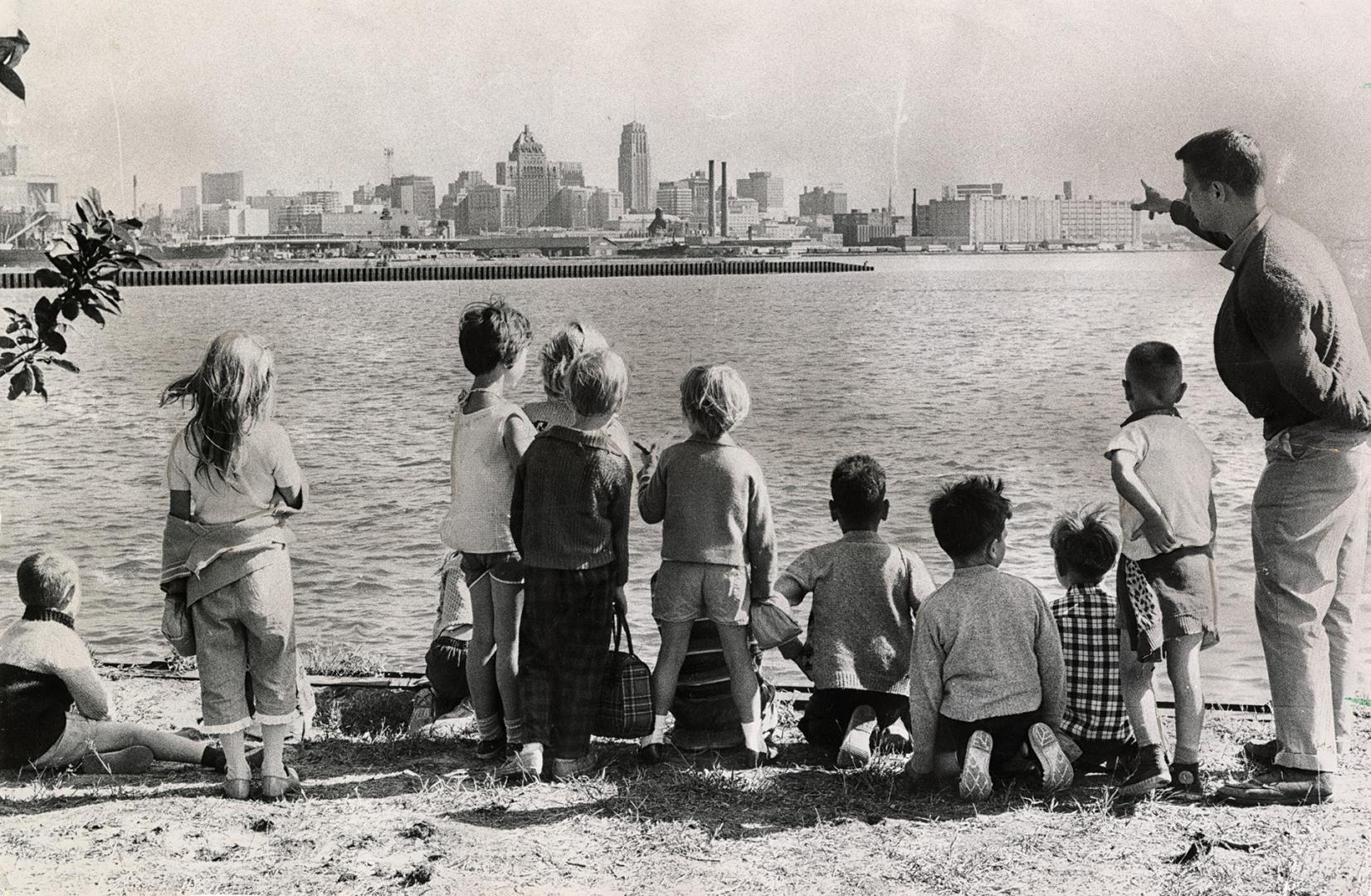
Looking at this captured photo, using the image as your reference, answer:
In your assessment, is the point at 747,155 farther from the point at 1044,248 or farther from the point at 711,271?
the point at 711,271

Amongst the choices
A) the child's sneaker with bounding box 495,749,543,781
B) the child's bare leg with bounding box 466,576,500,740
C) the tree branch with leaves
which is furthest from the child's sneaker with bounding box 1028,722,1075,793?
the tree branch with leaves

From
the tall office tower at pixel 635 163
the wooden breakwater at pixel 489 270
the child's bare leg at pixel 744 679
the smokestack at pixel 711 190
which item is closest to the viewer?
the child's bare leg at pixel 744 679

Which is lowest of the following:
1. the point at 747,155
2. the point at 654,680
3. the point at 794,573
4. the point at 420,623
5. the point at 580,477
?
the point at 420,623

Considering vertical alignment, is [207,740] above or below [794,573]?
below

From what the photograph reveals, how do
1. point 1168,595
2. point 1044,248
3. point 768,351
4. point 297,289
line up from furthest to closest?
point 297,289 → point 768,351 → point 1044,248 → point 1168,595

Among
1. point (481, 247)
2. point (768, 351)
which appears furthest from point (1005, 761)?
point (481, 247)

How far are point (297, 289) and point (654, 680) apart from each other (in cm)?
7002

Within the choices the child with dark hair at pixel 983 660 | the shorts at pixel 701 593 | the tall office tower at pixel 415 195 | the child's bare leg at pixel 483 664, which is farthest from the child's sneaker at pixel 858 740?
the tall office tower at pixel 415 195

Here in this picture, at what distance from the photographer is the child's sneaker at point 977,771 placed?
355 cm

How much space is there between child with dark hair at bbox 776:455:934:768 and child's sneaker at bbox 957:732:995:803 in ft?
1.47

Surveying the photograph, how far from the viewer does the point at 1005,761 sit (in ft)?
12.1

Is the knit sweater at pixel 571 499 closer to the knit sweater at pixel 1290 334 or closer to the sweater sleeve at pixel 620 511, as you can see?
the sweater sleeve at pixel 620 511

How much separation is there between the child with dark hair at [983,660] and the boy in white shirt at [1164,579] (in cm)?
22

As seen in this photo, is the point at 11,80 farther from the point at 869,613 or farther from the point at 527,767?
the point at 869,613
